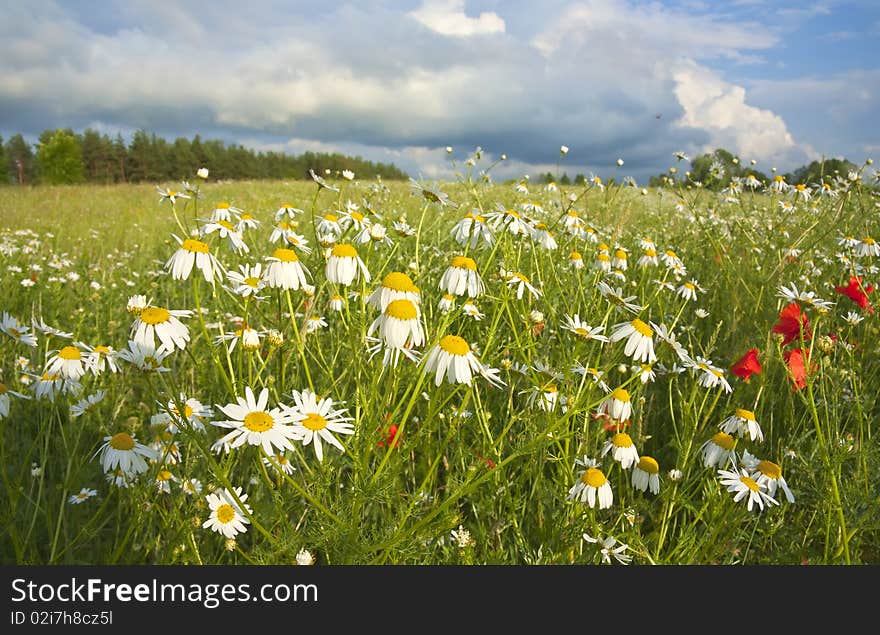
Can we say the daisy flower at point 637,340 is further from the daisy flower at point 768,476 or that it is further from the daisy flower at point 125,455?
the daisy flower at point 125,455

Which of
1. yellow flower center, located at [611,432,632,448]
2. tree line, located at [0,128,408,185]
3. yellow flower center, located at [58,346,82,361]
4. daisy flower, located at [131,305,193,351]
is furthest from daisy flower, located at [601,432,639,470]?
tree line, located at [0,128,408,185]

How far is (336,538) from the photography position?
61.6 inches

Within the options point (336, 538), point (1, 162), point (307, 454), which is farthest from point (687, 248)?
point (1, 162)

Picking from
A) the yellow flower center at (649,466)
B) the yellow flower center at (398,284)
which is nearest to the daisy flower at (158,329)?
the yellow flower center at (398,284)

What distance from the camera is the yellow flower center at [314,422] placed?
4.47 feet

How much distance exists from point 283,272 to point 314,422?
0.53m

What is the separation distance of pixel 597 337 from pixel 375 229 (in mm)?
941

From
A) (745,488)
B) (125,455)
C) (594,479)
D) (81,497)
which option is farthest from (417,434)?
(81,497)

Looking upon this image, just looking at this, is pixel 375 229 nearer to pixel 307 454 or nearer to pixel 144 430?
pixel 307 454

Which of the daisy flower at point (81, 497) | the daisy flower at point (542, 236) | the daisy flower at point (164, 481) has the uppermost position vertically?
the daisy flower at point (542, 236)

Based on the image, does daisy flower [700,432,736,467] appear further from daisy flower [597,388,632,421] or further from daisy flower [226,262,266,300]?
daisy flower [226,262,266,300]

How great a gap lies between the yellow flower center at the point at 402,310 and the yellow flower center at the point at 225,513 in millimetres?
914

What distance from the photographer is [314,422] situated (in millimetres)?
1380

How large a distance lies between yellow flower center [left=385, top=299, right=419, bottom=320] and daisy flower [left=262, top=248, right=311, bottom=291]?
19.9 inches
